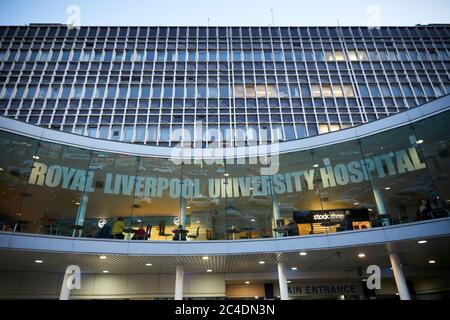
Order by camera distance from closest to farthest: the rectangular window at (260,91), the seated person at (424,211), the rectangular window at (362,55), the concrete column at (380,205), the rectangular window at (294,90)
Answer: the seated person at (424,211), the concrete column at (380,205), the rectangular window at (260,91), the rectangular window at (294,90), the rectangular window at (362,55)

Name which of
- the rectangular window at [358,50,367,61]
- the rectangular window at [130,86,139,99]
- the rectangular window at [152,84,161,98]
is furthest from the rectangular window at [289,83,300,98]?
the rectangular window at [130,86,139,99]

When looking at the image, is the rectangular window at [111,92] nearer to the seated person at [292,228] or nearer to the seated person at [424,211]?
the seated person at [292,228]

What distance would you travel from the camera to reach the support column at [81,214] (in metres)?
12.6

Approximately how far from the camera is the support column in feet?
41.4

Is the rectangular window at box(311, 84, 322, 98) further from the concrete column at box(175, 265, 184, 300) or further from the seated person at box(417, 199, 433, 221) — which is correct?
the concrete column at box(175, 265, 184, 300)

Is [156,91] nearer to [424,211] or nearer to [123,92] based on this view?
[123,92]

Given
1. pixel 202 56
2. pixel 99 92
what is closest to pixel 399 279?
pixel 202 56

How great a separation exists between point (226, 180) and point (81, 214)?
6.63m

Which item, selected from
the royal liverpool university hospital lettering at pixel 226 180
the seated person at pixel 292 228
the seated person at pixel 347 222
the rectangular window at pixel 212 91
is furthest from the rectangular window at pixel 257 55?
the seated person at pixel 347 222

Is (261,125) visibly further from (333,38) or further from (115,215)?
(115,215)

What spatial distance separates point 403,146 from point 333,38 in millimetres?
26821

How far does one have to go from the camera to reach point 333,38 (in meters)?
35.6

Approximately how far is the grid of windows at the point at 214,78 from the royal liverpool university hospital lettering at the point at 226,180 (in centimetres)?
1479
